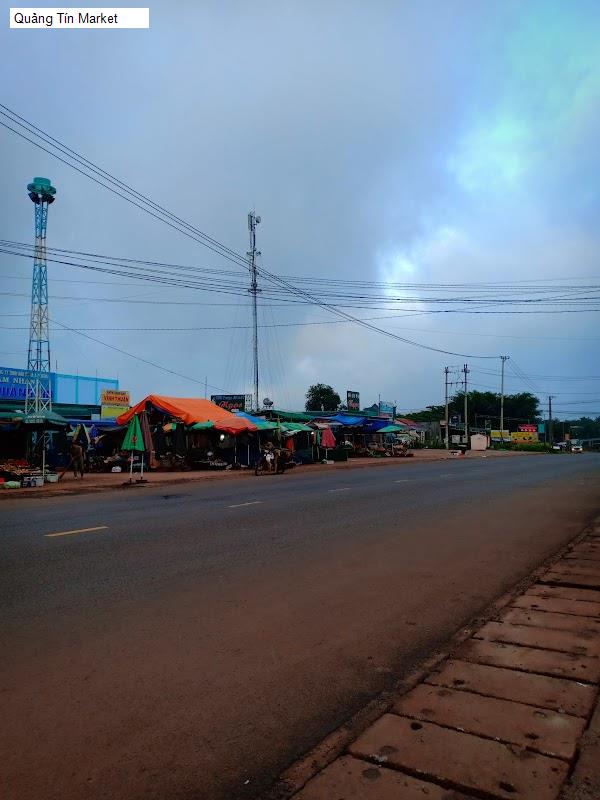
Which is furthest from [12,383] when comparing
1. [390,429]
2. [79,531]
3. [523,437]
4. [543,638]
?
[523,437]

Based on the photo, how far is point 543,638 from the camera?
5027 mm

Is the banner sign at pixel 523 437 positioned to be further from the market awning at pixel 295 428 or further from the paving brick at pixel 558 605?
the paving brick at pixel 558 605

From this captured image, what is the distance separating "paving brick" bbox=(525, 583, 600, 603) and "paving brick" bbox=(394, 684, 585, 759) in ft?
9.68

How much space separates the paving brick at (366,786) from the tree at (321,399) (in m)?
93.2

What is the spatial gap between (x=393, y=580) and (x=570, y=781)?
4.12 meters

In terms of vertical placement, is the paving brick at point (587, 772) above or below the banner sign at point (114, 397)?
below

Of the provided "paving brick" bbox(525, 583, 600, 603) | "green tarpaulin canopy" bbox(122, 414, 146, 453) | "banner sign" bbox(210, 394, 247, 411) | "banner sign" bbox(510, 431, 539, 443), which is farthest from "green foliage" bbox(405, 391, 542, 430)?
"paving brick" bbox(525, 583, 600, 603)

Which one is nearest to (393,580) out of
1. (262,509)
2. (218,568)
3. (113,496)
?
(218,568)

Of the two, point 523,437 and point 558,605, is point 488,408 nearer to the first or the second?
point 523,437

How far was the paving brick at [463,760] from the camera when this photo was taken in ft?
9.51

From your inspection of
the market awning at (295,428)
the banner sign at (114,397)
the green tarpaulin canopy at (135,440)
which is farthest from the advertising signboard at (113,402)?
the green tarpaulin canopy at (135,440)

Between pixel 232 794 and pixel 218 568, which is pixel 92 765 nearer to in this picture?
pixel 232 794

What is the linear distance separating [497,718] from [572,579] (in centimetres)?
409

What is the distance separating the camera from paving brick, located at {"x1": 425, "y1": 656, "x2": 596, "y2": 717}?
3791 mm
